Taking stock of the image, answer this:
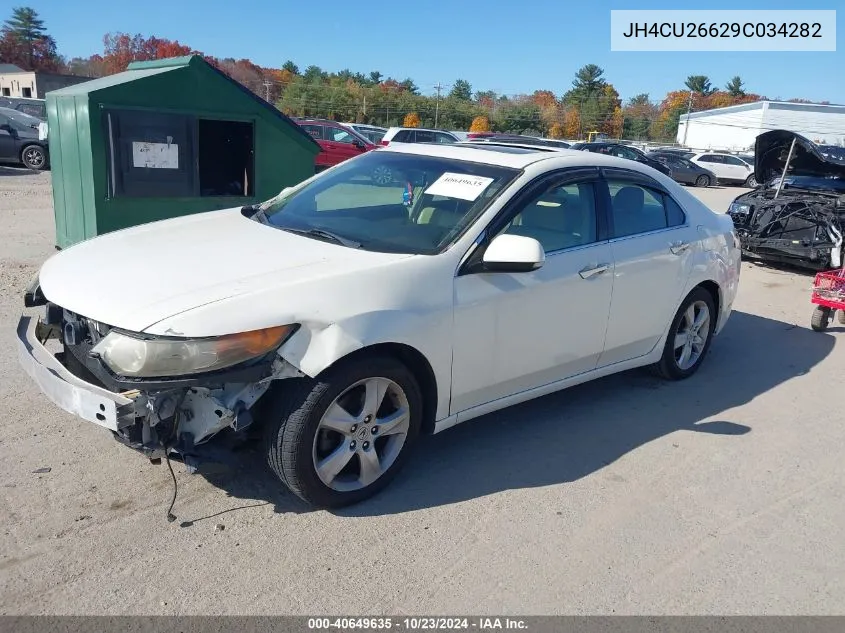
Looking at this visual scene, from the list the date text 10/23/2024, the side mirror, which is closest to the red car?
the side mirror

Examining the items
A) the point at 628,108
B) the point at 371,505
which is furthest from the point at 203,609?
the point at 628,108

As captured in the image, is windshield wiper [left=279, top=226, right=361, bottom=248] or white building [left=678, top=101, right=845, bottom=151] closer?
windshield wiper [left=279, top=226, right=361, bottom=248]

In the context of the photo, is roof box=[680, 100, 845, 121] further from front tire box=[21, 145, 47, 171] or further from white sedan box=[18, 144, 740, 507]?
white sedan box=[18, 144, 740, 507]

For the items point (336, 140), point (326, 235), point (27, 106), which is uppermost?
point (27, 106)

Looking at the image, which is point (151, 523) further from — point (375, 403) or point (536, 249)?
point (536, 249)

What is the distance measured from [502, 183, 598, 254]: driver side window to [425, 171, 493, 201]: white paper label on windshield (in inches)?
10.1

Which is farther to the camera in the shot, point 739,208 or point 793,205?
point 739,208

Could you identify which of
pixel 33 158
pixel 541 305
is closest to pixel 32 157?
pixel 33 158

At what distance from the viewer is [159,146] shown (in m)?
7.64

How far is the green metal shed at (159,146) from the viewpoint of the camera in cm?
731

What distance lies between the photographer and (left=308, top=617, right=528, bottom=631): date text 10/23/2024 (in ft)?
8.59

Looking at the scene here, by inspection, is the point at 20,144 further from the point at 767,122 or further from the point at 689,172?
the point at 767,122

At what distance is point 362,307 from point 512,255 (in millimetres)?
815

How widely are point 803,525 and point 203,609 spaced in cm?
275
